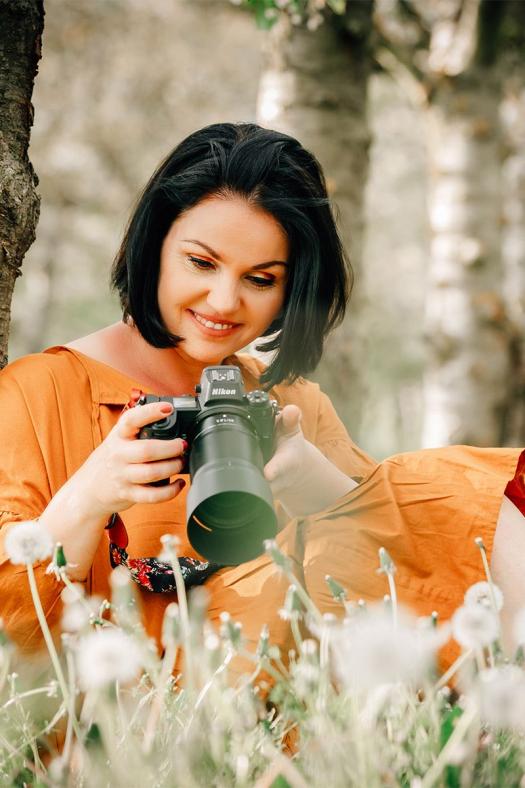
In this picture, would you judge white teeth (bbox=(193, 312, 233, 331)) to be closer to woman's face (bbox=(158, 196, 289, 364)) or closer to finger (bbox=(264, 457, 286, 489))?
woman's face (bbox=(158, 196, 289, 364))

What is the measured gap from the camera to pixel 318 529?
5.35ft

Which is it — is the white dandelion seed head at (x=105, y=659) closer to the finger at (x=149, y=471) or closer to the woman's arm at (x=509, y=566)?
the finger at (x=149, y=471)

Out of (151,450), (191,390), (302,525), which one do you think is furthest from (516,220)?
(151,450)

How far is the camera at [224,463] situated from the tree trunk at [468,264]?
139 inches

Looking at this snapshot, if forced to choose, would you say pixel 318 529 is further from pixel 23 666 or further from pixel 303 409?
pixel 303 409

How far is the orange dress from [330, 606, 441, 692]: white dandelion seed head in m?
0.53

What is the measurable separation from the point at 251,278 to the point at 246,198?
160 millimetres

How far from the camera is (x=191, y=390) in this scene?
2.12 m

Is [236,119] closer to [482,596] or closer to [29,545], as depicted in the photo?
[482,596]

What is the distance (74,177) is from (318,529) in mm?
10226

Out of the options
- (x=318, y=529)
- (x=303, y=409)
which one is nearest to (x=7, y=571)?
(x=318, y=529)

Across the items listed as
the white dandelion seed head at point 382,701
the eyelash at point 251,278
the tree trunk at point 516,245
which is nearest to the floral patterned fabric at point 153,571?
the eyelash at point 251,278

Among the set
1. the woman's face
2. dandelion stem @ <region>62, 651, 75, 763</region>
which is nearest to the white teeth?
the woman's face

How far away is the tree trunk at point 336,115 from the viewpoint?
12.3 ft
